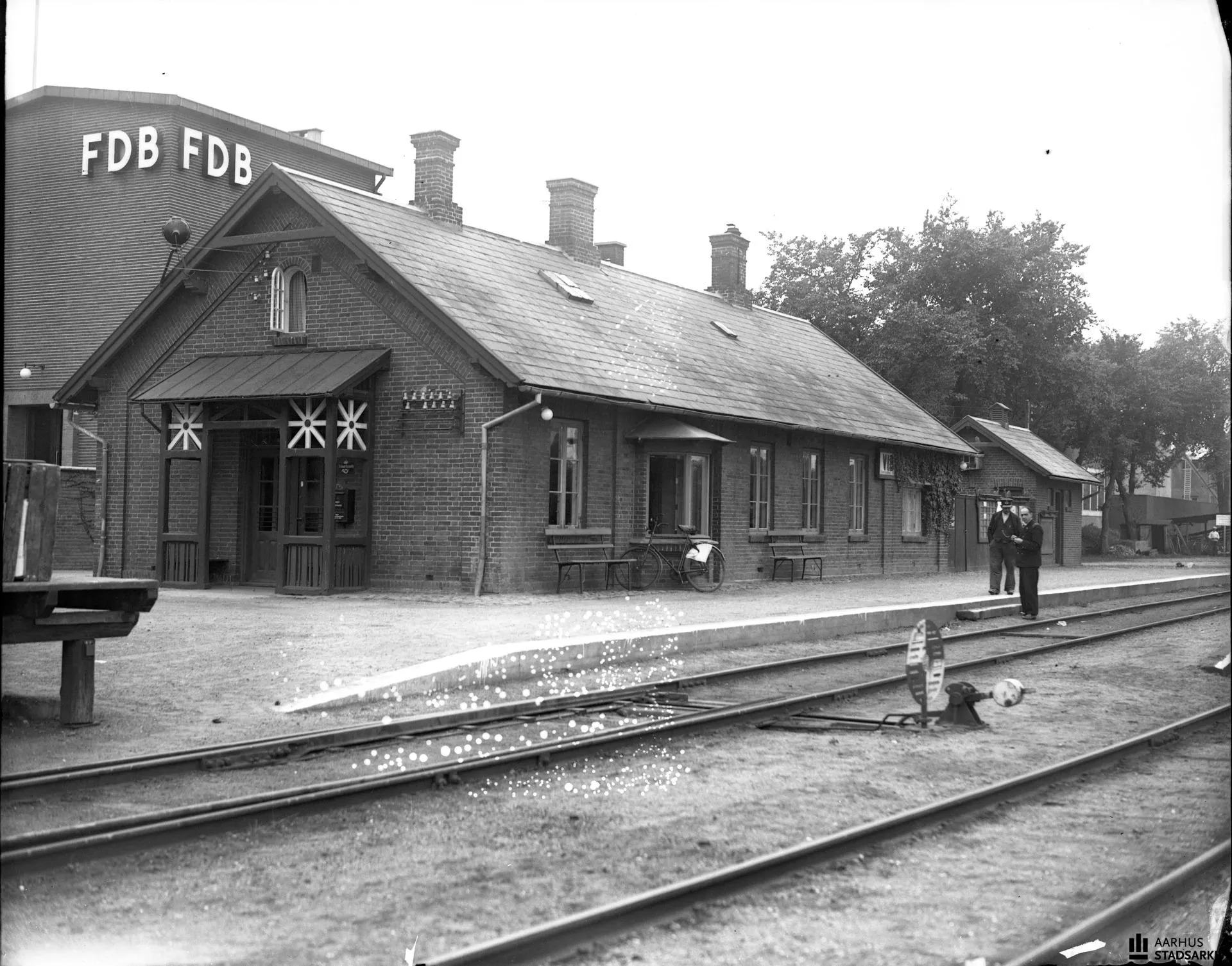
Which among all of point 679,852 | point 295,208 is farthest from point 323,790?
point 295,208

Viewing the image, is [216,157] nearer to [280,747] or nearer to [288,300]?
[288,300]

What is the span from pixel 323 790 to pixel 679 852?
188 centimetres

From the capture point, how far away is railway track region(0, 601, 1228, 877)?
4902 millimetres

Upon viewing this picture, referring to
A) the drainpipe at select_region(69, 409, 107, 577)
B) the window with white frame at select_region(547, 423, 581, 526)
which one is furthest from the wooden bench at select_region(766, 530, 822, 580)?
the drainpipe at select_region(69, 409, 107, 577)

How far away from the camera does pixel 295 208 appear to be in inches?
784

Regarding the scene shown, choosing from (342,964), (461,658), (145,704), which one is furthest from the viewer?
(461,658)

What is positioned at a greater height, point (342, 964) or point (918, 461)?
point (918, 461)

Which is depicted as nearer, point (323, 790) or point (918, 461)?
point (323, 790)

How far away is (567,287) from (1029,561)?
31.6 feet

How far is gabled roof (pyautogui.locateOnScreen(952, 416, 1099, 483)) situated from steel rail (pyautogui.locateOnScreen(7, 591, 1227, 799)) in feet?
88.8

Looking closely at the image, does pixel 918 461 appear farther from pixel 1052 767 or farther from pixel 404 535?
pixel 1052 767

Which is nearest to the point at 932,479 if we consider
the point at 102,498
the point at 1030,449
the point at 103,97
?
the point at 1030,449

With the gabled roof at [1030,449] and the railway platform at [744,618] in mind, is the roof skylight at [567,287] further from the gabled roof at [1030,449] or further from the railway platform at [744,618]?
the gabled roof at [1030,449]

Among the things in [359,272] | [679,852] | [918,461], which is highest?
[359,272]
